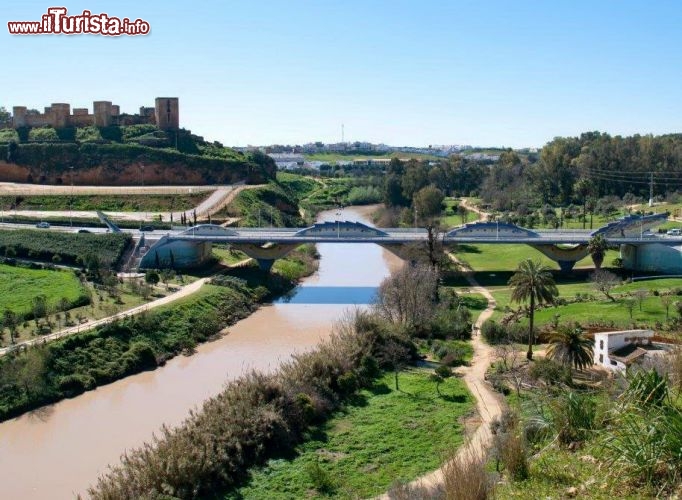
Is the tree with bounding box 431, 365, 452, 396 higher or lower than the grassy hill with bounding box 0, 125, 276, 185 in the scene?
lower

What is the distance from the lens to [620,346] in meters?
26.8

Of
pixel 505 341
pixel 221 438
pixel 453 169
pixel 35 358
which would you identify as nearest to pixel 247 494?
pixel 221 438

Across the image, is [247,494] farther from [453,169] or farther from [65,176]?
[453,169]

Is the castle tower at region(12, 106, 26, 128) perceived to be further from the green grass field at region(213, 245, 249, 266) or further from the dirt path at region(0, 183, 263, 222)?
the green grass field at region(213, 245, 249, 266)

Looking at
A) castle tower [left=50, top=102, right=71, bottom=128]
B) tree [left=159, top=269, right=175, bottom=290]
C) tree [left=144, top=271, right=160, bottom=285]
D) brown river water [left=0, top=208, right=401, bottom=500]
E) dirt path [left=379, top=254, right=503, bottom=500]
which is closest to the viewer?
dirt path [left=379, top=254, right=503, bottom=500]

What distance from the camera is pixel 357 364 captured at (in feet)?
87.6

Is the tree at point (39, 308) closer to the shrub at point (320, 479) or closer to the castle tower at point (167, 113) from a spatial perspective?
the shrub at point (320, 479)

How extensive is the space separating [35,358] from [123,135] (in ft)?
201

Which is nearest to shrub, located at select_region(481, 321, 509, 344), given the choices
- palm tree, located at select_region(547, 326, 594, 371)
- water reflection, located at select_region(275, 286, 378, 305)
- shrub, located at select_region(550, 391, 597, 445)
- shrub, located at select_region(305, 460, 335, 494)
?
palm tree, located at select_region(547, 326, 594, 371)

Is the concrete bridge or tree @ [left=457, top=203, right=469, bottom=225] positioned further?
tree @ [left=457, top=203, right=469, bottom=225]

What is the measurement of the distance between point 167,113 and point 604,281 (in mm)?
61678

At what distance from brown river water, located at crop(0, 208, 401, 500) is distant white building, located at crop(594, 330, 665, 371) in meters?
12.3

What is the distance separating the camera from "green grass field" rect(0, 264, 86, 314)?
3525cm

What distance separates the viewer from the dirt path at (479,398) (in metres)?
18.2
